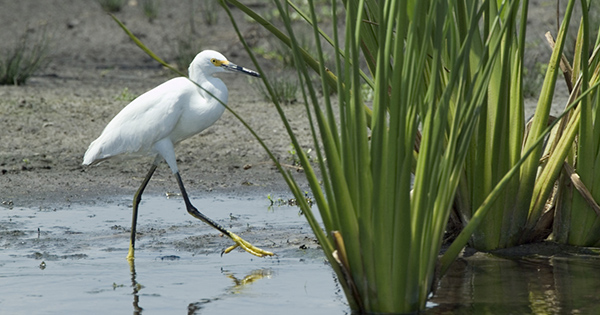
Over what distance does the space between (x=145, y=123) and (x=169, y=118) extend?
0.51 feet

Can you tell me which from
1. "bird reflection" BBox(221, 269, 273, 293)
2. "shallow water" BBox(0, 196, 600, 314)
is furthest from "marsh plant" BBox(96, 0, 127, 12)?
"bird reflection" BBox(221, 269, 273, 293)

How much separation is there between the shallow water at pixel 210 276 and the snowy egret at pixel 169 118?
36 cm

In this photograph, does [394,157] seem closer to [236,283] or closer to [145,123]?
[236,283]

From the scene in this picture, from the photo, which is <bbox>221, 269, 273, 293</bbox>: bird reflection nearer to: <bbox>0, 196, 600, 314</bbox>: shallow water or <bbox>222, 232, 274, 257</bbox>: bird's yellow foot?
<bbox>0, 196, 600, 314</bbox>: shallow water

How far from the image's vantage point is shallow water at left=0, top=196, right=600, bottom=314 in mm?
3871

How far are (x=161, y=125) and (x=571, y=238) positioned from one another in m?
2.51

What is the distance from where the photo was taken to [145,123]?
217 inches

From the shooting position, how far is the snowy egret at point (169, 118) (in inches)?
216

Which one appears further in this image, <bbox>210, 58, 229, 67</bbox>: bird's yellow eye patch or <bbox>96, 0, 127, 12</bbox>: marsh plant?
<bbox>96, 0, 127, 12</bbox>: marsh plant

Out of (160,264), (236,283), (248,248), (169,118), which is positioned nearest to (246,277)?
(236,283)

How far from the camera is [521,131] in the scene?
4.31 meters

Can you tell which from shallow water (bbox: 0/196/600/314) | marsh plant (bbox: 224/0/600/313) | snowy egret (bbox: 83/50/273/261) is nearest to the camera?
marsh plant (bbox: 224/0/600/313)

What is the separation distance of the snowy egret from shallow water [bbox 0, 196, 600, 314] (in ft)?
1.19

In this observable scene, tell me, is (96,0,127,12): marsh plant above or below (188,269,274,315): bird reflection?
above
